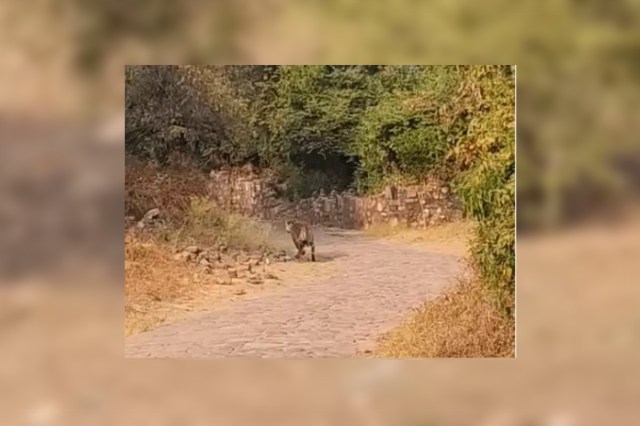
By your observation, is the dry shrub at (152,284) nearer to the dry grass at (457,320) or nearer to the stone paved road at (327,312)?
the stone paved road at (327,312)

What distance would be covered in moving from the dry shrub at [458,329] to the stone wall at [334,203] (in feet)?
0.82

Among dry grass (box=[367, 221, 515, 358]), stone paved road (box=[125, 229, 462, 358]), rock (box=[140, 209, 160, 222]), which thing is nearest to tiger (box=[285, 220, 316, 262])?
stone paved road (box=[125, 229, 462, 358])

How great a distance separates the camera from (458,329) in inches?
137

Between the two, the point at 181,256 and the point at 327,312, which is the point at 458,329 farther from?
the point at 181,256

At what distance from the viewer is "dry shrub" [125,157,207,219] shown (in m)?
3.45

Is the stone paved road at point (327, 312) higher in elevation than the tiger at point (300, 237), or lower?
lower

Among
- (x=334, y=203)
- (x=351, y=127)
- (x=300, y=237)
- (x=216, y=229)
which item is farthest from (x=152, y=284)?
(x=351, y=127)

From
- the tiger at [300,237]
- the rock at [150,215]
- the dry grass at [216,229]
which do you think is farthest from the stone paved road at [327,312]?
the rock at [150,215]

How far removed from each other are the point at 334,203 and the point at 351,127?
24 centimetres

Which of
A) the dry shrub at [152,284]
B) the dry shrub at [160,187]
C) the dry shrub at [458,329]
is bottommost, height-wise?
the dry shrub at [458,329]

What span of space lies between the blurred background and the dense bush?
0.05 metres
